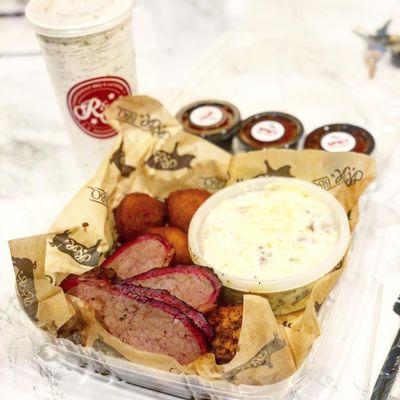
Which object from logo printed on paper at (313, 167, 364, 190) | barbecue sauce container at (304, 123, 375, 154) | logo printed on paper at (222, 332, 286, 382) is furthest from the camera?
barbecue sauce container at (304, 123, 375, 154)

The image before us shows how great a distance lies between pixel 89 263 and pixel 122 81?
1.50ft

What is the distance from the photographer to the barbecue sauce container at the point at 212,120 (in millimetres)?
1664

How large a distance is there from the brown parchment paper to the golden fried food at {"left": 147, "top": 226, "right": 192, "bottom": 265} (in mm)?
118

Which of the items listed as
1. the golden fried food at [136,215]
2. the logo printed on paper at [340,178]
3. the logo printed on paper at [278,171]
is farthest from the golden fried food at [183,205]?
the logo printed on paper at [340,178]

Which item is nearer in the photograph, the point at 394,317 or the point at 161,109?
the point at 394,317

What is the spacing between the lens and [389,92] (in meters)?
1.91

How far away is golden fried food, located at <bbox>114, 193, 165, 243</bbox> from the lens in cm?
136

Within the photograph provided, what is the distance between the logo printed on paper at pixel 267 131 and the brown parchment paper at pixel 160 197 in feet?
0.59

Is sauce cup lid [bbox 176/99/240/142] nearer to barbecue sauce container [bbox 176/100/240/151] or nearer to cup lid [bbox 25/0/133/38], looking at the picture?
barbecue sauce container [bbox 176/100/240/151]

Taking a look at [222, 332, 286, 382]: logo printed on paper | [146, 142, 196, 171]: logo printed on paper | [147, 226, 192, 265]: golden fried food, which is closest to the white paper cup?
[146, 142, 196, 171]: logo printed on paper

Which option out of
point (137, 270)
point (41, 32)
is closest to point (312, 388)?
point (137, 270)

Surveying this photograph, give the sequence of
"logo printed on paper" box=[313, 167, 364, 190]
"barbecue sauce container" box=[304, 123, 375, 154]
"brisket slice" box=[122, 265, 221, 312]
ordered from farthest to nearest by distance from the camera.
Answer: "barbecue sauce container" box=[304, 123, 375, 154], "logo printed on paper" box=[313, 167, 364, 190], "brisket slice" box=[122, 265, 221, 312]

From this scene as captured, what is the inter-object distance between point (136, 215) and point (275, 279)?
1.22 feet

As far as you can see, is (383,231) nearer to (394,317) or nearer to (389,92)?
(394,317)
